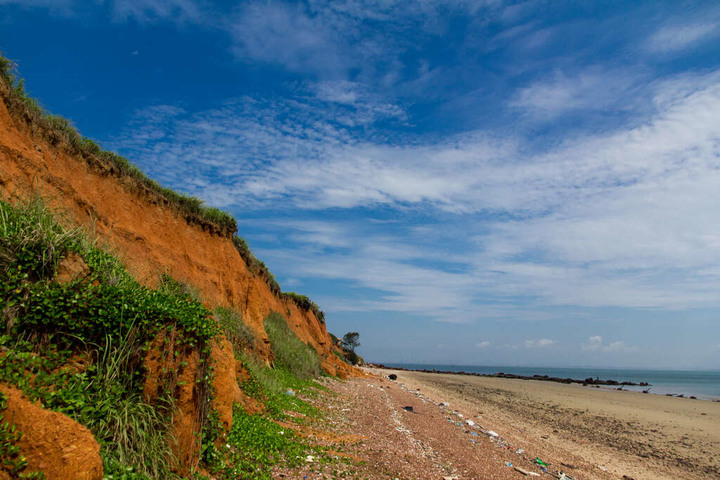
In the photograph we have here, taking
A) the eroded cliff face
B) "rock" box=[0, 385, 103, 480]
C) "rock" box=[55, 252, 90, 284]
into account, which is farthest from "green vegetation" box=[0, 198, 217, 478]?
the eroded cliff face

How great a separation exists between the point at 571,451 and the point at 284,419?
36.3 ft

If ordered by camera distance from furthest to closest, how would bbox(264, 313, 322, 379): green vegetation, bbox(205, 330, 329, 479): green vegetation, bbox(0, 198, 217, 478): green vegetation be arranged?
bbox(264, 313, 322, 379): green vegetation
bbox(205, 330, 329, 479): green vegetation
bbox(0, 198, 217, 478): green vegetation

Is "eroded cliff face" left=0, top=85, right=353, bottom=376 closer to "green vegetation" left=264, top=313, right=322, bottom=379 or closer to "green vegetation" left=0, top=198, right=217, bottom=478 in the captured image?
"green vegetation" left=264, top=313, right=322, bottom=379

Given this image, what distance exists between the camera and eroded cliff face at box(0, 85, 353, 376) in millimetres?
8648

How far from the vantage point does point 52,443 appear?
11.2ft

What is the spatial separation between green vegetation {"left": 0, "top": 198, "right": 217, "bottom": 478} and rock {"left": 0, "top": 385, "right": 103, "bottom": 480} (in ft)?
2.13

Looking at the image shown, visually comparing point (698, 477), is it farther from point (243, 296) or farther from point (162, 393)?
point (243, 296)

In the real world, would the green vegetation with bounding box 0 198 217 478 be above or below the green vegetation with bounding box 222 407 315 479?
above

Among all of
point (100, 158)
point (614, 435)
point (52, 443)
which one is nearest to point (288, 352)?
point (100, 158)

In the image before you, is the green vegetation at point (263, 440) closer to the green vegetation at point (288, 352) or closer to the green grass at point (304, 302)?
the green vegetation at point (288, 352)

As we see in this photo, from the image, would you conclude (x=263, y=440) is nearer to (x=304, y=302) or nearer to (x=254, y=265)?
(x=254, y=265)

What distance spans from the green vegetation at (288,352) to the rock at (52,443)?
1343 cm

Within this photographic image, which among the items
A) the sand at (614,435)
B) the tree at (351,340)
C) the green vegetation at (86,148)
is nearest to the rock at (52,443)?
the green vegetation at (86,148)

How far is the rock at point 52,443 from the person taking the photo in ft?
10.8
